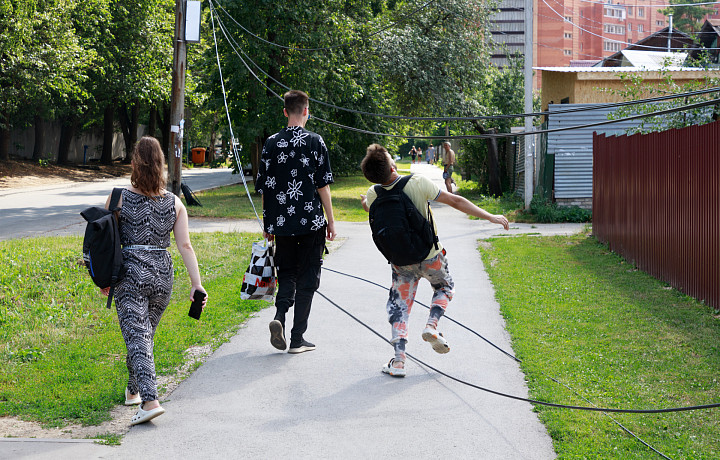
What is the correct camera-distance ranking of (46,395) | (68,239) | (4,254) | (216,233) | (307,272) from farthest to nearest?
(216,233) < (68,239) < (4,254) < (307,272) < (46,395)

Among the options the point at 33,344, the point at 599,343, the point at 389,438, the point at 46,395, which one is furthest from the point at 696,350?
the point at 33,344

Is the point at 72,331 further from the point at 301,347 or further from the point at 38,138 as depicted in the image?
the point at 38,138

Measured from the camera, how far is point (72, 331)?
6902 mm

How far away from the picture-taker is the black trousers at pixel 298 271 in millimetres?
6188

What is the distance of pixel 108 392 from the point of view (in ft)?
16.9

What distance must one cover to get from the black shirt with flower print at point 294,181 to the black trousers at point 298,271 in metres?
0.15

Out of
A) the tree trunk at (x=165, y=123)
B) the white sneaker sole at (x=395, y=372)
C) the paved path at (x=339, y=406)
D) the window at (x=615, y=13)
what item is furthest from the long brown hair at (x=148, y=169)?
the window at (x=615, y=13)

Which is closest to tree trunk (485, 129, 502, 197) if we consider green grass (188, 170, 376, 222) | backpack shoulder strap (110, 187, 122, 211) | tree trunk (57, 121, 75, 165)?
green grass (188, 170, 376, 222)

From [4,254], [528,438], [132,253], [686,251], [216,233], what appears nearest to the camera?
[528,438]

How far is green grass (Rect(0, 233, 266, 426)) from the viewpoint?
5.01 m

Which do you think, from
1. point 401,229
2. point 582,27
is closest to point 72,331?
point 401,229

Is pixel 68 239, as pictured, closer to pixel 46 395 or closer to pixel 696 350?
pixel 46 395

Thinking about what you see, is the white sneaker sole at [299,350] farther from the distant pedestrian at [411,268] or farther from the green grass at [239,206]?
the green grass at [239,206]

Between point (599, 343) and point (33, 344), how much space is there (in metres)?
4.86
